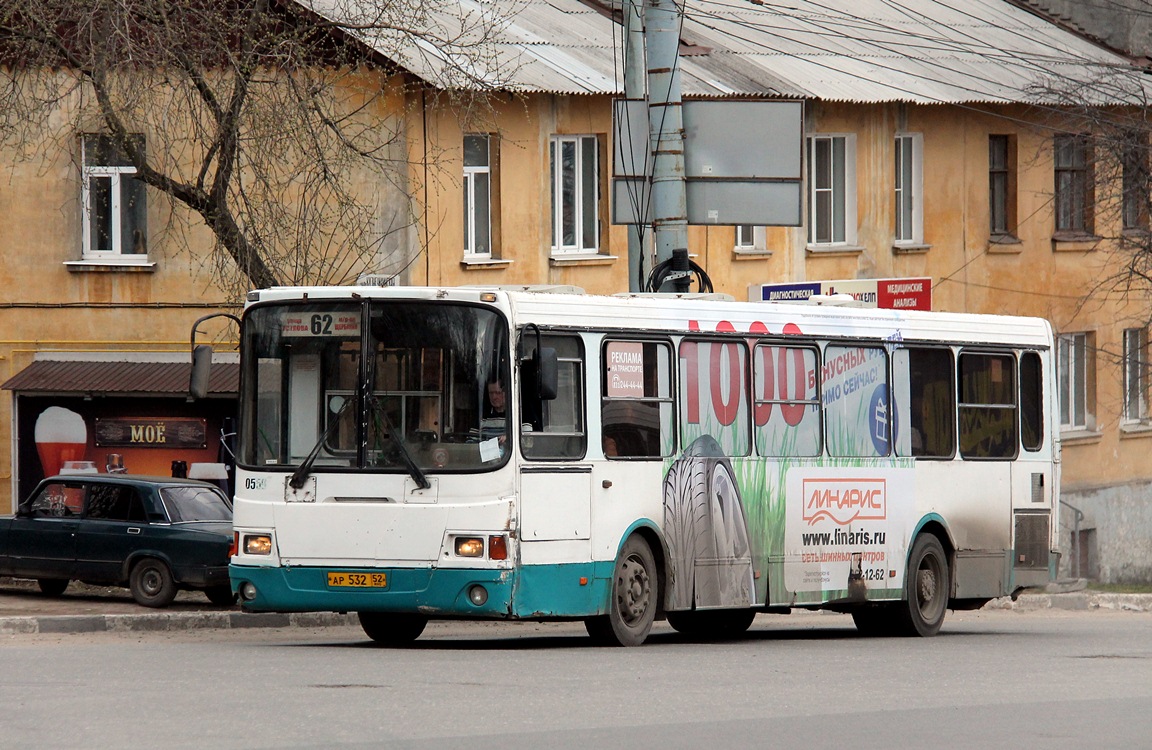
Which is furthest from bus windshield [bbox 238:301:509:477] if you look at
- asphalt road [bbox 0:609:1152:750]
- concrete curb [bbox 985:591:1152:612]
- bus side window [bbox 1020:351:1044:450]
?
concrete curb [bbox 985:591:1152:612]

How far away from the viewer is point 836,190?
1329 inches

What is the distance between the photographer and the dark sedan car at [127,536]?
2056cm

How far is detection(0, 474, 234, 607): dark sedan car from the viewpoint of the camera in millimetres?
20562

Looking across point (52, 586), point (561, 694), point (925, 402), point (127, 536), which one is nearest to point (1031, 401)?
point (925, 402)

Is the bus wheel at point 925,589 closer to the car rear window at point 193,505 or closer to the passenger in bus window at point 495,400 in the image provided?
the passenger in bus window at point 495,400

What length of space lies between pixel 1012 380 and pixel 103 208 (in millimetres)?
13346

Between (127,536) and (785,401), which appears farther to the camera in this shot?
(127,536)

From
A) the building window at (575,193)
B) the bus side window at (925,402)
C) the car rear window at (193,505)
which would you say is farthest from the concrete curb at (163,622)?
the building window at (575,193)

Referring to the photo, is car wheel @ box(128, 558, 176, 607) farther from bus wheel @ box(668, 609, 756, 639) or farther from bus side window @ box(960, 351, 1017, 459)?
bus side window @ box(960, 351, 1017, 459)

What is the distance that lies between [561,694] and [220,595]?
10202mm

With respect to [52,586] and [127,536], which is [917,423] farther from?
[52,586]

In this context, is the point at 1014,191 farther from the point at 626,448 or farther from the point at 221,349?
the point at 626,448

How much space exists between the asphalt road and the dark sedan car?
3554 millimetres

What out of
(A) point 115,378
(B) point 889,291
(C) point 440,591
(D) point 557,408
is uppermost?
(B) point 889,291
